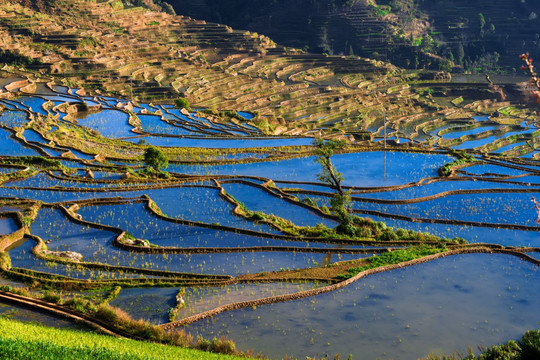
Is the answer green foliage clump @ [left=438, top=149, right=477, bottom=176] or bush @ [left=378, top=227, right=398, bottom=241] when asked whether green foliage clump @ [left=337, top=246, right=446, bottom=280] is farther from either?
green foliage clump @ [left=438, top=149, right=477, bottom=176]

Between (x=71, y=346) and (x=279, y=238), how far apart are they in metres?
9.40

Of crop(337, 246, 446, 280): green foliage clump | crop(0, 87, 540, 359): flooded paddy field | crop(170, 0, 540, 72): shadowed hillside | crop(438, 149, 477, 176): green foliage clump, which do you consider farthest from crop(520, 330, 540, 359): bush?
crop(170, 0, 540, 72): shadowed hillside

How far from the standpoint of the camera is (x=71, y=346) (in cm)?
1036

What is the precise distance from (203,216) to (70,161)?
9.69 m

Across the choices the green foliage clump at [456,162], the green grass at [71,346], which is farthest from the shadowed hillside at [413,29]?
the green grass at [71,346]

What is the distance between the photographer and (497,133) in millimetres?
51781

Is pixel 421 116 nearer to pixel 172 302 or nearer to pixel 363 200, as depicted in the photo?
pixel 363 200

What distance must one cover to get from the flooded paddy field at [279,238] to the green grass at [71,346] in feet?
4.70

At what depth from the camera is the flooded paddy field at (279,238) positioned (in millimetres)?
13406

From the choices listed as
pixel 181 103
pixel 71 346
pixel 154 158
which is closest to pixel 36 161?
pixel 154 158

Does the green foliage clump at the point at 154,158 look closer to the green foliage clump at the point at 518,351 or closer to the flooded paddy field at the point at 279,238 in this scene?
the flooded paddy field at the point at 279,238

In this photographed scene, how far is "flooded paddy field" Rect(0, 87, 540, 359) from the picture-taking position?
13.4m

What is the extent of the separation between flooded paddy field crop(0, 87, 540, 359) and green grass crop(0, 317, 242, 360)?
1.43 metres

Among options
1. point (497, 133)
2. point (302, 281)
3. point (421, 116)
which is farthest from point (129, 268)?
point (421, 116)
